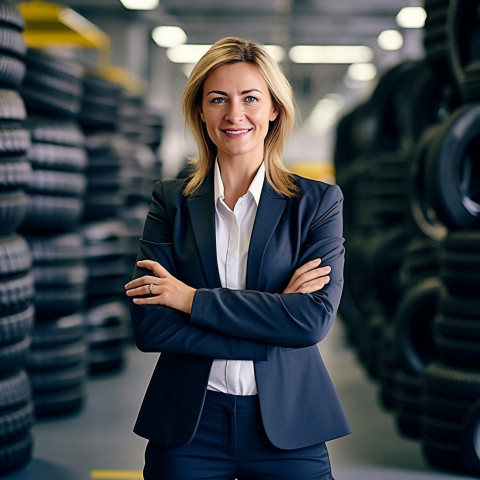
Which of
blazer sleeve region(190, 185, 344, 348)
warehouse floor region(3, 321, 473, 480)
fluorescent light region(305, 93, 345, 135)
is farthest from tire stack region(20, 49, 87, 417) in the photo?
fluorescent light region(305, 93, 345, 135)

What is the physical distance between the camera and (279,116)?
6.50ft

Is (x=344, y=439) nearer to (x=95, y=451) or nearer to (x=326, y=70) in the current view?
(x=95, y=451)

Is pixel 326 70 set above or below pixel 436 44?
above

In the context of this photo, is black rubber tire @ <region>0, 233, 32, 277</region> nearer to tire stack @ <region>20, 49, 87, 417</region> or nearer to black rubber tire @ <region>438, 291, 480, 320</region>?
tire stack @ <region>20, 49, 87, 417</region>

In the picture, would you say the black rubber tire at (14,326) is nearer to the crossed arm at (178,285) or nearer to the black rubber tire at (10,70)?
the black rubber tire at (10,70)

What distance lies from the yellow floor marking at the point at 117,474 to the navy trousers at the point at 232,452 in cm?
202

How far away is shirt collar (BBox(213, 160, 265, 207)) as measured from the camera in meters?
1.92

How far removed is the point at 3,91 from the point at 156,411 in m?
2.31

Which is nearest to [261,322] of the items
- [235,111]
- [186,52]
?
[235,111]

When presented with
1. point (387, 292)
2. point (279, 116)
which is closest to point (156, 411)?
point (279, 116)

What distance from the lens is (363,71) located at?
23.8m

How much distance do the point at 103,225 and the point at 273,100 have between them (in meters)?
4.45

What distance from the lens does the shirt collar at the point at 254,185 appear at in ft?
6.30

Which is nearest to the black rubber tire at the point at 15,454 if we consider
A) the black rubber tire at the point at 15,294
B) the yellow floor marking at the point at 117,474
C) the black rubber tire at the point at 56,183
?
the yellow floor marking at the point at 117,474
